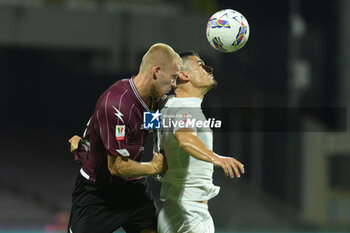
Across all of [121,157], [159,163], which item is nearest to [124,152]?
[121,157]

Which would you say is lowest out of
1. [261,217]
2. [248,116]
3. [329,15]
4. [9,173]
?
[261,217]

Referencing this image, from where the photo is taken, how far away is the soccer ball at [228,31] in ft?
12.9

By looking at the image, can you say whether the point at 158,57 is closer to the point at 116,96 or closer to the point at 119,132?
the point at 116,96

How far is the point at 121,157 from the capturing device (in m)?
3.38

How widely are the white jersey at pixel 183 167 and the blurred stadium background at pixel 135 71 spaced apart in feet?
19.5

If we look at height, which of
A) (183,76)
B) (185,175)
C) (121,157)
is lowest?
(185,175)

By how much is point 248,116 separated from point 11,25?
4.11 meters

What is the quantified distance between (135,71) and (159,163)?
6.35 metres

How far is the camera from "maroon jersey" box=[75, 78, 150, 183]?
3395 millimetres

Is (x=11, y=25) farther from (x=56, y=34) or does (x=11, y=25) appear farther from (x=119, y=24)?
(x=119, y=24)

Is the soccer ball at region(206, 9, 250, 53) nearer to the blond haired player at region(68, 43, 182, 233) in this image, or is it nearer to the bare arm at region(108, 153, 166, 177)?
the blond haired player at region(68, 43, 182, 233)

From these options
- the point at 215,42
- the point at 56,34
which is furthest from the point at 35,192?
the point at 215,42

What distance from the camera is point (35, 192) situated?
995 centimetres

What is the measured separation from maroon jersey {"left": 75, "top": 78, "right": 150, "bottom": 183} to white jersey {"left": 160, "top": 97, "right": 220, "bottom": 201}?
0.15m
